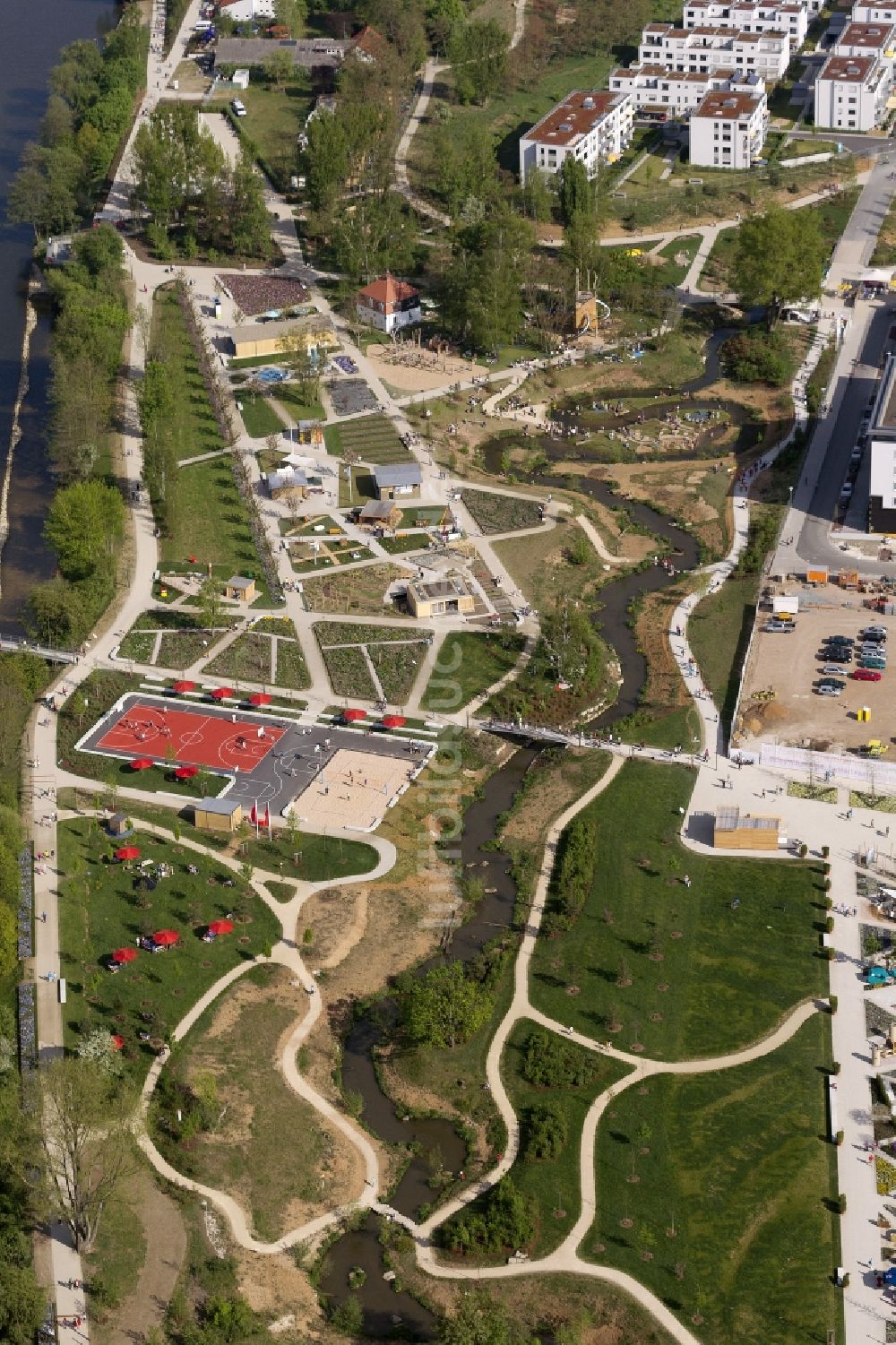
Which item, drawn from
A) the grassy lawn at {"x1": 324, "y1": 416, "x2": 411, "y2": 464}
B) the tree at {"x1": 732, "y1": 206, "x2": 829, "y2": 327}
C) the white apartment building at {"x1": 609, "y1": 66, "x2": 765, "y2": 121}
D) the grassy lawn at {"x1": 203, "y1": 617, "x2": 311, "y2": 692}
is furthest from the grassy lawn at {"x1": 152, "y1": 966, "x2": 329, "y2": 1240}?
the white apartment building at {"x1": 609, "y1": 66, "x2": 765, "y2": 121}

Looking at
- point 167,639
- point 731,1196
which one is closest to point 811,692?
point 731,1196

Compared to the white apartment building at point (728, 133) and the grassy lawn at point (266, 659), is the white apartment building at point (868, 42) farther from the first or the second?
the grassy lawn at point (266, 659)

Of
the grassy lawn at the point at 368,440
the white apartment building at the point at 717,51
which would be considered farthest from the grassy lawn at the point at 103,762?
the white apartment building at the point at 717,51

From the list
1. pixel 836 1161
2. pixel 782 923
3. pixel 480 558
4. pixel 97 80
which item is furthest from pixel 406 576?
pixel 97 80

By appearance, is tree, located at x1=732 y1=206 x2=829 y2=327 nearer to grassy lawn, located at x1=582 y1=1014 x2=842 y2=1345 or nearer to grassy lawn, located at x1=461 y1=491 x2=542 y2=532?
grassy lawn, located at x1=461 y1=491 x2=542 y2=532

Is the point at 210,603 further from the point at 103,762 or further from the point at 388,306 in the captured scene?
the point at 388,306

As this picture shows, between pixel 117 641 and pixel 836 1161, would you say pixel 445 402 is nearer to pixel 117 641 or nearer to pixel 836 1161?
pixel 117 641

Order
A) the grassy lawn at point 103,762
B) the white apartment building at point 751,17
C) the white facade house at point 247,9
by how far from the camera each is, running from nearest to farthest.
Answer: the grassy lawn at point 103,762 < the white apartment building at point 751,17 < the white facade house at point 247,9

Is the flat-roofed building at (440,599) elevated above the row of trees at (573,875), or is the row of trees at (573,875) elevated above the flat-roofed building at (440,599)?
the flat-roofed building at (440,599)
